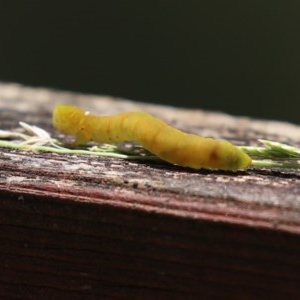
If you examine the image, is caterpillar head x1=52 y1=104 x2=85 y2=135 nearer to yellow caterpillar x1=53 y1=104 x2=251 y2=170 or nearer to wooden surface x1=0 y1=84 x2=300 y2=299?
yellow caterpillar x1=53 y1=104 x2=251 y2=170

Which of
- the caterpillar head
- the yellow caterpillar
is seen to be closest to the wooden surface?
the yellow caterpillar

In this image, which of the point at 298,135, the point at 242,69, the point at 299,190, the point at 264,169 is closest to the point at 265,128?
the point at 298,135

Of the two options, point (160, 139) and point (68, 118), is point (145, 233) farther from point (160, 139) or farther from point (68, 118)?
point (68, 118)

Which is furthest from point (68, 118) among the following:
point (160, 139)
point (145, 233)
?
point (145, 233)

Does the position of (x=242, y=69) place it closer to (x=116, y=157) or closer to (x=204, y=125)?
(x=204, y=125)

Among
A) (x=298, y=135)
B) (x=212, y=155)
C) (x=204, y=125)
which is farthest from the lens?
(x=204, y=125)

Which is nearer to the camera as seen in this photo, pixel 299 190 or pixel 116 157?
pixel 299 190

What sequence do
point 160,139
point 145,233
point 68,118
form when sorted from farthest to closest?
point 68,118 < point 160,139 < point 145,233
